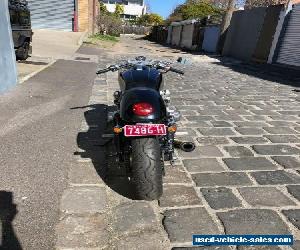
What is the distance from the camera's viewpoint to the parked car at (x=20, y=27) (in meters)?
12.1

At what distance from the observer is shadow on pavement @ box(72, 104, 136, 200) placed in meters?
3.88

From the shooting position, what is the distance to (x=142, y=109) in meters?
3.46

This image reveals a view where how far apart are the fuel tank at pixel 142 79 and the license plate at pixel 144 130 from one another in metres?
0.71

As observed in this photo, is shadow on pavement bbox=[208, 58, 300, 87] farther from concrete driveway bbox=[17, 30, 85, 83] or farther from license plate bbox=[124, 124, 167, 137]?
license plate bbox=[124, 124, 167, 137]

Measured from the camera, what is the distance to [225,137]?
18.8 feet

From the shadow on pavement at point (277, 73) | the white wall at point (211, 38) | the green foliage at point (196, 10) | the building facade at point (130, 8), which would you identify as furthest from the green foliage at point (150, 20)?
the shadow on pavement at point (277, 73)

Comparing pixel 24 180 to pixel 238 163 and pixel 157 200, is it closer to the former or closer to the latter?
pixel 157 200

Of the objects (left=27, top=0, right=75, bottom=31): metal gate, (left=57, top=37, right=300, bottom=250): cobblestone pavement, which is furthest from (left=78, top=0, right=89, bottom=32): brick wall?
(left=57, top=37, right=300, bottom=250): cobblestone pavement

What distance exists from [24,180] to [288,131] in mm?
4686

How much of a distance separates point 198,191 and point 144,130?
104 cm

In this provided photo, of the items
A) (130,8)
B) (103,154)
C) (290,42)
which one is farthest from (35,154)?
(130,8)

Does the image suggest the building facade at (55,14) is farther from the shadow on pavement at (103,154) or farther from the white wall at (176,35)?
the shadow on pavement at (103,154)

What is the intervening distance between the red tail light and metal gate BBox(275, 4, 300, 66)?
50.3 ft

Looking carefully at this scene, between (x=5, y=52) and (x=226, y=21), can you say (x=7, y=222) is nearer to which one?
(x=5, y=52)
